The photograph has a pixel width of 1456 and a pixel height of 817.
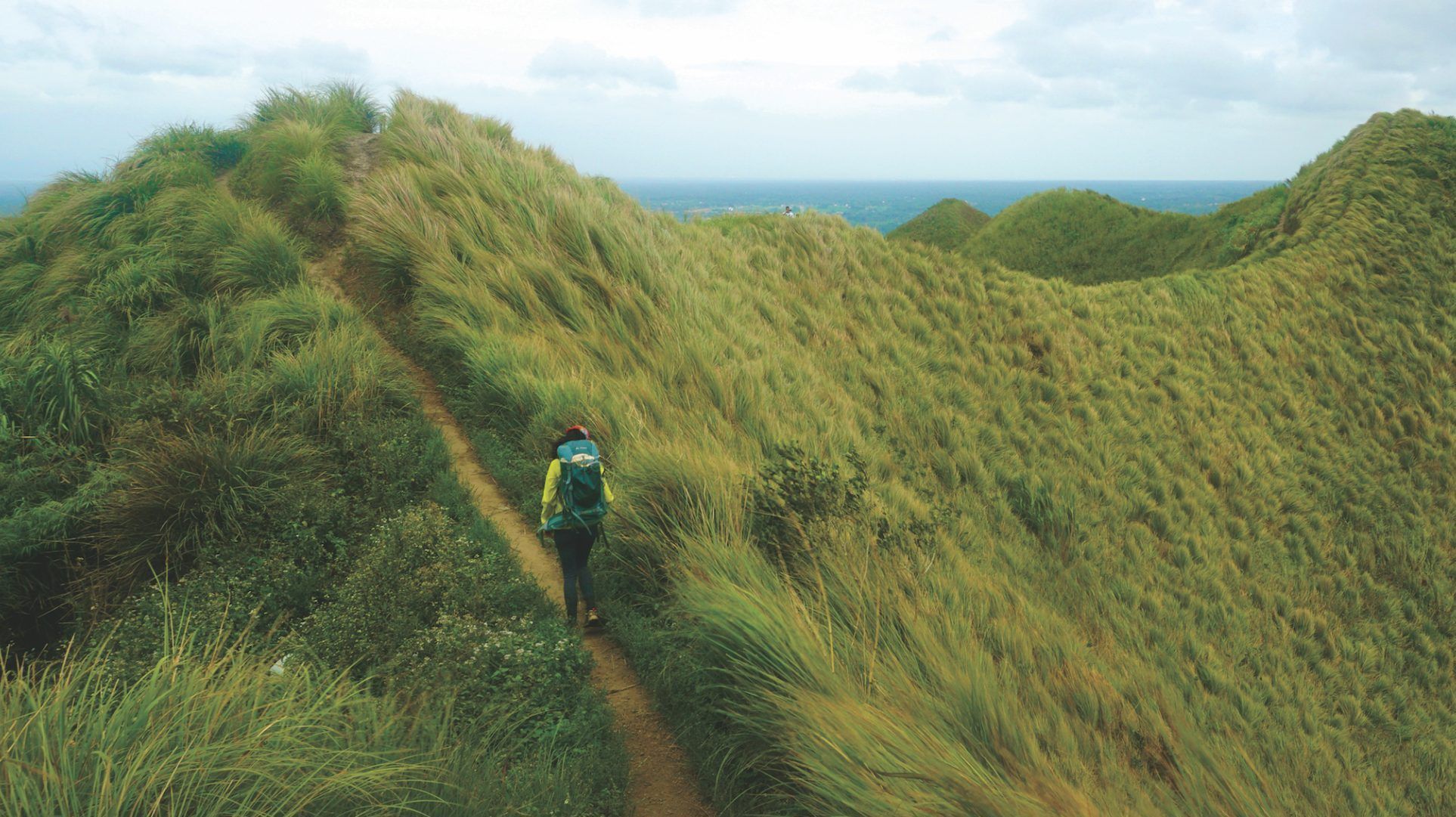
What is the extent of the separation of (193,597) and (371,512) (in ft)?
3.97

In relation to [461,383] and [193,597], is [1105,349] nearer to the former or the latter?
[461,383]

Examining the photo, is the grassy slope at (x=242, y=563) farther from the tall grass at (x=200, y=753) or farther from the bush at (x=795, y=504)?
the bush at (x=795, y=504)

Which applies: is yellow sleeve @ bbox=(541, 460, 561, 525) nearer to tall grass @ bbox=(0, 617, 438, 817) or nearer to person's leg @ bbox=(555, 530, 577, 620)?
person's leg @ bbox=(555, 530, 577, 620)

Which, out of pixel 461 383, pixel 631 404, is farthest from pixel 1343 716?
pixel 461 383

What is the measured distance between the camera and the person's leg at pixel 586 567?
493 cm

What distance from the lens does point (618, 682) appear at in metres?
4.55

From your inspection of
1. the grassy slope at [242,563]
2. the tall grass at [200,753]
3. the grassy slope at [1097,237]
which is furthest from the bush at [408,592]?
the grassy slope at [1097,237]

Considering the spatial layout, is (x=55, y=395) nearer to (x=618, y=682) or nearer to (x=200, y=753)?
(x=618, y=682)

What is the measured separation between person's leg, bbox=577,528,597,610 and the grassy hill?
22cm

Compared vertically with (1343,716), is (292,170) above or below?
above

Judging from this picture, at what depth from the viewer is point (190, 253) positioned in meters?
9.27

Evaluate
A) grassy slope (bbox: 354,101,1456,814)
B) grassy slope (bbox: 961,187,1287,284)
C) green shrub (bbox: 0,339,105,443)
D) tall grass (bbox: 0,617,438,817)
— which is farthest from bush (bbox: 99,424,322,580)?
grassy slope (bbox: 961,187,1287,284)

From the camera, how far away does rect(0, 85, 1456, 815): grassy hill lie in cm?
395

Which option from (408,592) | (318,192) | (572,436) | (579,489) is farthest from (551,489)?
(318,192)
